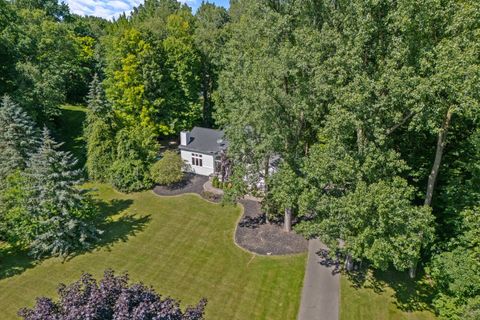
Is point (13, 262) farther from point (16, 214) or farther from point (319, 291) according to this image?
point (319, 291)

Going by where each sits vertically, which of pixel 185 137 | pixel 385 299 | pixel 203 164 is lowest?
pixel 385 299

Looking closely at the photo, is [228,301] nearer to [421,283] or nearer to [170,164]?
[421,283]

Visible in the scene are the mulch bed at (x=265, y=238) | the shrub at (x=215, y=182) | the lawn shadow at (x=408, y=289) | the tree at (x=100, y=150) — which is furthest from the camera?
the tree at (x=100, y=150)

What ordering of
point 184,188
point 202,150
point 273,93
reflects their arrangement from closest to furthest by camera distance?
point 273,93 → point 184,188 → point 202,150

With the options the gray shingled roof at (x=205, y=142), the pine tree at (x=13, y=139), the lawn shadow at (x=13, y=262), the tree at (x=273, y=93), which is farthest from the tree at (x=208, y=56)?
the lawn shadow at (x=13, y=262)

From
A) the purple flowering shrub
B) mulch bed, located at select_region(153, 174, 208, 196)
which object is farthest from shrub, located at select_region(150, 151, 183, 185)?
the purple flowering shrub

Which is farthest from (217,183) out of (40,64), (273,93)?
(40,64)

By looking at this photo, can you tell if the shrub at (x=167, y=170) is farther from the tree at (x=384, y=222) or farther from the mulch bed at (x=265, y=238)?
the tree at (x=384, y=222)
